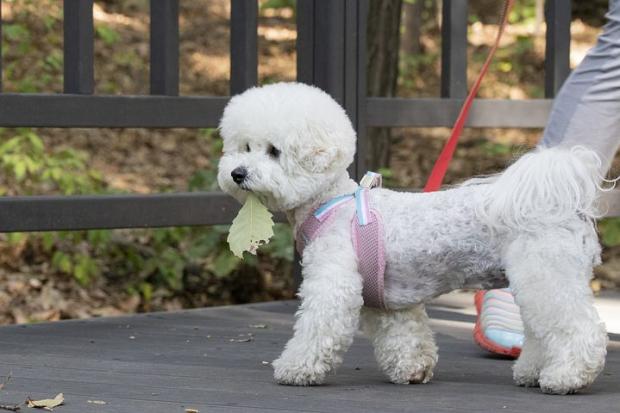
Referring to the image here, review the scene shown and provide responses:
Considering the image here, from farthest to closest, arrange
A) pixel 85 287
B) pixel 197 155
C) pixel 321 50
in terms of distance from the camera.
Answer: pixel 197 155
pixel 85 287
pixel 321 50

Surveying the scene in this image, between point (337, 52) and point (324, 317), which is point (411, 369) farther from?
point (337, 52)

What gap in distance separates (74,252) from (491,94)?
16.8 feet

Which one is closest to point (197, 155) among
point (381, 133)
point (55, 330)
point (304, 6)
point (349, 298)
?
point (381, 133)

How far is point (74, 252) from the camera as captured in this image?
611cm

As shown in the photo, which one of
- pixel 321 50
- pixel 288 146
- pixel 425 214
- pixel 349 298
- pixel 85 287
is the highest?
pixel 321 50

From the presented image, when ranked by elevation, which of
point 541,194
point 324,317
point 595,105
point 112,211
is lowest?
point 324,317

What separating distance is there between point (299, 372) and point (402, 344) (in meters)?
0.30

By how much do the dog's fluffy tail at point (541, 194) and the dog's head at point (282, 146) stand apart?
1.34 feet

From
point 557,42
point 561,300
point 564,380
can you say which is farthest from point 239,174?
point 557,42

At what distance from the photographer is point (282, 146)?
9.26 feet

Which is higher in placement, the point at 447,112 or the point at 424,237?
the point at 447,112

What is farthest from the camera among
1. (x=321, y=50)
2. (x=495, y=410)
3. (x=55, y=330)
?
(x=321, y=50)

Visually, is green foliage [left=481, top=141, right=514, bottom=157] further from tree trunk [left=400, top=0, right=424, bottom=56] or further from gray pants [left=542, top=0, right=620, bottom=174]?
gray pants [left=542, top=0, right=620, bottom=174]

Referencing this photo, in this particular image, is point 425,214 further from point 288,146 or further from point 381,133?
point 381,133
